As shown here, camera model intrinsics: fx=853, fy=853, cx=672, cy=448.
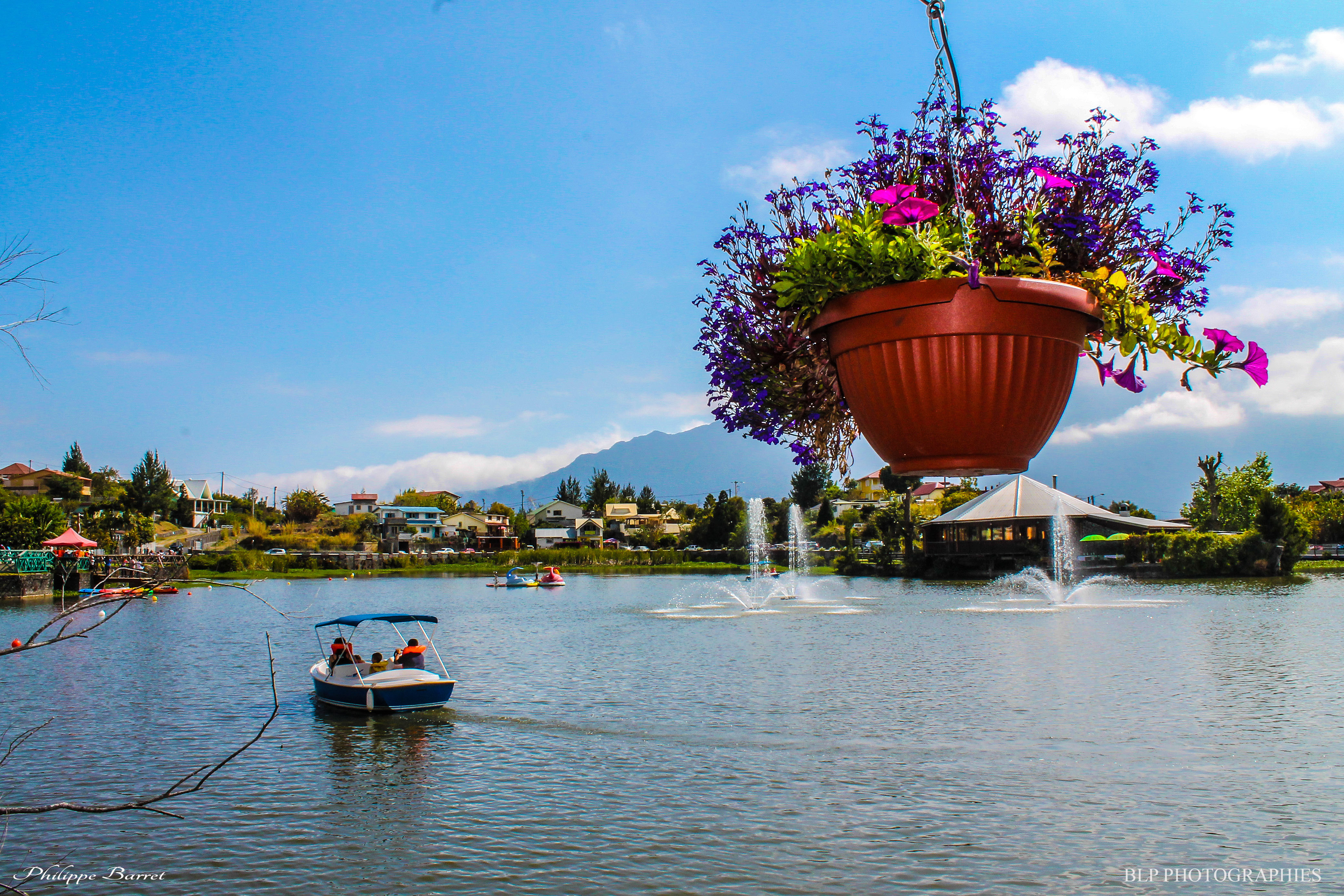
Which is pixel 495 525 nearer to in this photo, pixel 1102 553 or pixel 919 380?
pixel 1102 553

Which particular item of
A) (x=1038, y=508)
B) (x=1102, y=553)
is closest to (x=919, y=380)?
(x=1038, y=508)

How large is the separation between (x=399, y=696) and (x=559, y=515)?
372 feet

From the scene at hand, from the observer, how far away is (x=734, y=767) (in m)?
17.1

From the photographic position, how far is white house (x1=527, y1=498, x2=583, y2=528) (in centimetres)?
13288

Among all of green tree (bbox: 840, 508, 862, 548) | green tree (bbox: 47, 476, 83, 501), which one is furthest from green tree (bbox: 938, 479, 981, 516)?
green tree (bbox: 47, 476, 83, 501)

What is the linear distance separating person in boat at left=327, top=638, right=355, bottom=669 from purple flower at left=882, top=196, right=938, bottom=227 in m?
24.5

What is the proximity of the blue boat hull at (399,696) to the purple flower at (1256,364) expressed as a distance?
2283cm

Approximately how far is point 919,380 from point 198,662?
37398 millimetres

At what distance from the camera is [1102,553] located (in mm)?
65125

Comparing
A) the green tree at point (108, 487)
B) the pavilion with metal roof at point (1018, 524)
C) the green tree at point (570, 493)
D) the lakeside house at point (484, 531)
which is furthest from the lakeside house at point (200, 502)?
the pavilion with metal roof at point (1018, 524)

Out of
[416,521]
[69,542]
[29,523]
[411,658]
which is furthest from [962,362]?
[416,521]

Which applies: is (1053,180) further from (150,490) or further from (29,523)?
(150,490)

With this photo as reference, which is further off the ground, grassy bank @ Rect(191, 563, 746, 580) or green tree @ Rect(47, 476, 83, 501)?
green tree @ Rect(47, 476, 83, 501)

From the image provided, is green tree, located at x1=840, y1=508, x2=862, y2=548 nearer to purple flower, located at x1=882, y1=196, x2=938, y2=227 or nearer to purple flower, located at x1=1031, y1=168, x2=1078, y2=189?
purple flower, located at x1=1031, y1=168, x2=1078, y2=189
